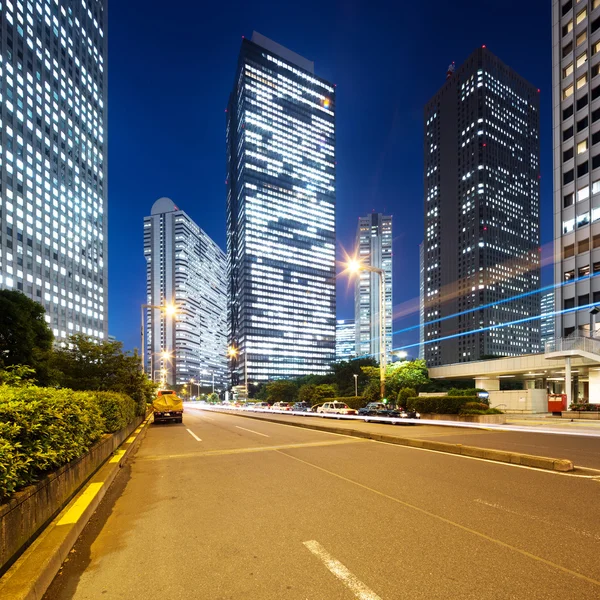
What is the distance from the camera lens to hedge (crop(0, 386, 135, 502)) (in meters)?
4.80

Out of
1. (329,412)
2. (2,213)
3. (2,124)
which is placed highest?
(2,124)

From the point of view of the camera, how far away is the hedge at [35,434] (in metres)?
4.80

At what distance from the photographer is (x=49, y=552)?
472 cm

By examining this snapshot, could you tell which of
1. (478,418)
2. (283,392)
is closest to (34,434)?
(478,418)

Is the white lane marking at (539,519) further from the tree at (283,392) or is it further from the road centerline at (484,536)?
the tree at (283,392)

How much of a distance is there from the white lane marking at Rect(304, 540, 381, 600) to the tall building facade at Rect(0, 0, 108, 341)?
9908cm

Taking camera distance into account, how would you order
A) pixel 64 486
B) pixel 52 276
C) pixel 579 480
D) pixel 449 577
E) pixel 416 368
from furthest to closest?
pixel 52 276, pixel 416 368, pixel 579 480, pixel 64 486, pixel 449 577

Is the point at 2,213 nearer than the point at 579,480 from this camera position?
No

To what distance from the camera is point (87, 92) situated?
450 ft

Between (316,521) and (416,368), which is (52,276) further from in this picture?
Answer: (316,521)

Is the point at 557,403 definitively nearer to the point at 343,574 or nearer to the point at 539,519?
the point at 539,519

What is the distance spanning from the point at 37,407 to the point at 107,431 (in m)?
8.26

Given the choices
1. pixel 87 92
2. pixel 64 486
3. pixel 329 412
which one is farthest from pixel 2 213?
pixel 64 486

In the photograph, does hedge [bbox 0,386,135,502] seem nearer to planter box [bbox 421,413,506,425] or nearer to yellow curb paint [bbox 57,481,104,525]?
yellow curb paint [bbox 57,481,104,525]
